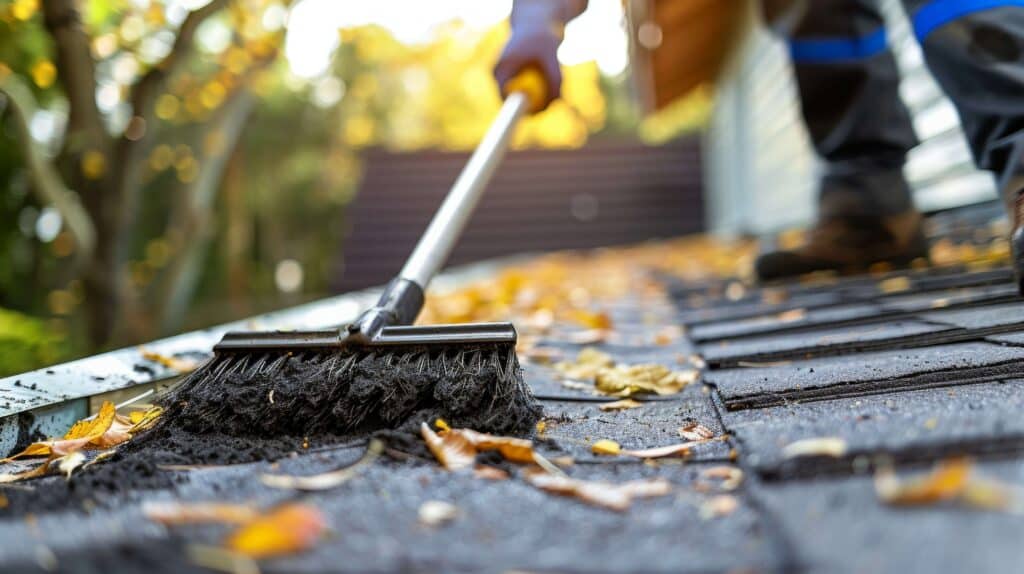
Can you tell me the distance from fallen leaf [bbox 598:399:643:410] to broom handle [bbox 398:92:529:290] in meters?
0.50

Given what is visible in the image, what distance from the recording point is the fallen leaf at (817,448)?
80 cm

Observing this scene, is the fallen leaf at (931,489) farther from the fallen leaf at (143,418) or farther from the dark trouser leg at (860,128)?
the dark trouser leg at (860,128)

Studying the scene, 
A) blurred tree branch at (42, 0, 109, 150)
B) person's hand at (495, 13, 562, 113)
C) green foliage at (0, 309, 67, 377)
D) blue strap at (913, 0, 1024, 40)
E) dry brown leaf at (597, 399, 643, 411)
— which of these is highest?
blurred tree branch at (42, 0, 109, 150)

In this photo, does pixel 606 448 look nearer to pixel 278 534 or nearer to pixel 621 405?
pixel 621 405

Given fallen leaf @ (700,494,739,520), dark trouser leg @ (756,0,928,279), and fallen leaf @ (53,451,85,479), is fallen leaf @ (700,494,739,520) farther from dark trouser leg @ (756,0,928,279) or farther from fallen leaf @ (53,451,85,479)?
dark trouser leg @ (756,0,928,279)

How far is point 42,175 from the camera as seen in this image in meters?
4.36

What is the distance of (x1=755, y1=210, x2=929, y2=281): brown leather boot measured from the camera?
8.28ft

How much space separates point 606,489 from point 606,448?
18cm

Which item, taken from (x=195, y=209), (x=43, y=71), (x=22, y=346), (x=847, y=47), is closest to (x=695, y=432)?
(x=847, y=47)

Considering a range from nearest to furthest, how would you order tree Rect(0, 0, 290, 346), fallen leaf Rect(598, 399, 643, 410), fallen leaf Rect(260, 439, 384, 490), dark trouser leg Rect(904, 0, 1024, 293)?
1. fallen leaf Rect(260, 439, 384, 490)
2. fallen leaf Rect(598, 399, 643, 410)
3. dark trouser leg Rect(904, 0, 1024, 293)
4. tree Rect(0, 0, 290, 346)

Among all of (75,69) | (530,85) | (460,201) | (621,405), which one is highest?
(75,69)

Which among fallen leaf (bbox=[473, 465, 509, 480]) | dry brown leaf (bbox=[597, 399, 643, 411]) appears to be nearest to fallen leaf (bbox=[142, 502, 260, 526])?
fallen leaf (bbox=[473, 465, 509, 480])

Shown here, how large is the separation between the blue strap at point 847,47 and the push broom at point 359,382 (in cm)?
185

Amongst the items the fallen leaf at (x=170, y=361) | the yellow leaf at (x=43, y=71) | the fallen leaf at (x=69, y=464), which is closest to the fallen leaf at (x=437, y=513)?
the fallen leaf at (x=69, y=464)
